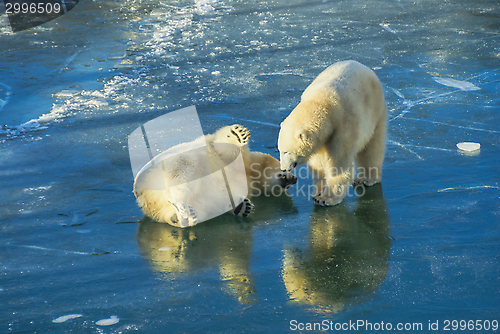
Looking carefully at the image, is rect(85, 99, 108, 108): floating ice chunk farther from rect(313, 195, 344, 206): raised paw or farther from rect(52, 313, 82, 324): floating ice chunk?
rect(52, 313, 82, 324): floating ice chunk

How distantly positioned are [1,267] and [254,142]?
239cm

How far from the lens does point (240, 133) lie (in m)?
3.17

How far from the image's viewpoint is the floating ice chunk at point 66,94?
5.84 metres

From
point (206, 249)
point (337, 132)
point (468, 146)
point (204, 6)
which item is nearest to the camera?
point (206, 249)

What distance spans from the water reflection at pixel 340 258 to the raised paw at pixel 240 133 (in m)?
0.73

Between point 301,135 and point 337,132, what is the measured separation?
30cm

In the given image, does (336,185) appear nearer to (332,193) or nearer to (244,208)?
(332,193)

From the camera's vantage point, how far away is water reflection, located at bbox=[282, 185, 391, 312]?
8.04 ft

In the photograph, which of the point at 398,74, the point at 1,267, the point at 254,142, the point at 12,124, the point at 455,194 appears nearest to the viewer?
Result: the point at 1,267

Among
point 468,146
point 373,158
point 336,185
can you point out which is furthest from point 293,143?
point 468,146

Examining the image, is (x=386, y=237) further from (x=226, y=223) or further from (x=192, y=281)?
(x=192, y=281)

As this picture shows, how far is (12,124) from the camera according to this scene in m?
5.05

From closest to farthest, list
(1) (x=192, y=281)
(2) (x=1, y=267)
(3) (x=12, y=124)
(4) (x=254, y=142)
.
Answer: (1) (x=192, y=281) → (2) (x=1, y=267) → (4) (x=254, y=142) → (3) (x=12, y=124)

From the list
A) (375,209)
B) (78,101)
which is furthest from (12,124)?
(375,209)
